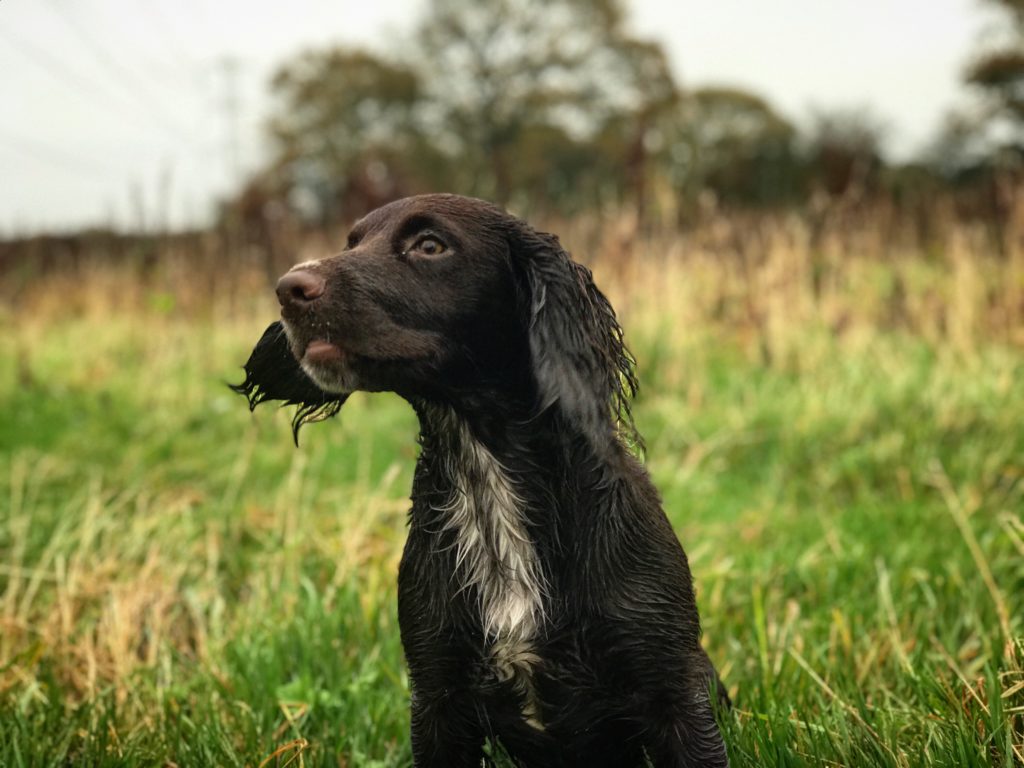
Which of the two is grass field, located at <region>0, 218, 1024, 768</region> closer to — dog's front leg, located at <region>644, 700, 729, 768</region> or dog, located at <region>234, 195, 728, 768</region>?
dog's front leg, located at <region>644, 700, 729, 768</region>

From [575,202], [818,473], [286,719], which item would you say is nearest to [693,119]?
[575,202]

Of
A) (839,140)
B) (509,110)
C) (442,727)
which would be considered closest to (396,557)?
→ (442,727)

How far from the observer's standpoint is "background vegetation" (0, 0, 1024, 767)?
2514 mm

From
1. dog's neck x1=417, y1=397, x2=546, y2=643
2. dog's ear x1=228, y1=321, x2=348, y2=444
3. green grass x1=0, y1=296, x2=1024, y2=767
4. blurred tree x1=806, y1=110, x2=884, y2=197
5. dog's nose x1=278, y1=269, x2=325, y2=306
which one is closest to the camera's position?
dog's nose x1=278, y1=269, x2=325, y2=306

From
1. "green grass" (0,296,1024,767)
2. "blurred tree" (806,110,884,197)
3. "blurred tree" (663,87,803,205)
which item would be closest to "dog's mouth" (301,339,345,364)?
"green grass" (0,296,1024,767)

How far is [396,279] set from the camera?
194 cm

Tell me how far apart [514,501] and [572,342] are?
1.21 ft

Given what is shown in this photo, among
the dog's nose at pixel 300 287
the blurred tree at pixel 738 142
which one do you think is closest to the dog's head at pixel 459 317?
the dog's nose at pixel 300 287

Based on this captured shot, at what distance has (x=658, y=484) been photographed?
4.89 meters

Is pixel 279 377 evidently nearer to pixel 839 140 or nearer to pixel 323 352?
pixel 323 352

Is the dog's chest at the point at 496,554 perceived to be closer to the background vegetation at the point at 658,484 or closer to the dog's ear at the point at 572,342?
the dog's ear at the point at 572,342

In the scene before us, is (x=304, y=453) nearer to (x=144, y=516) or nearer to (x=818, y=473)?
(x=144, y=516)

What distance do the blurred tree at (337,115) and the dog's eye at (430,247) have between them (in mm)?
33251

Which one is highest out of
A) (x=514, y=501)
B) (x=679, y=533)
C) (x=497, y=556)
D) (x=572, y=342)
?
(x=572, y=342)
